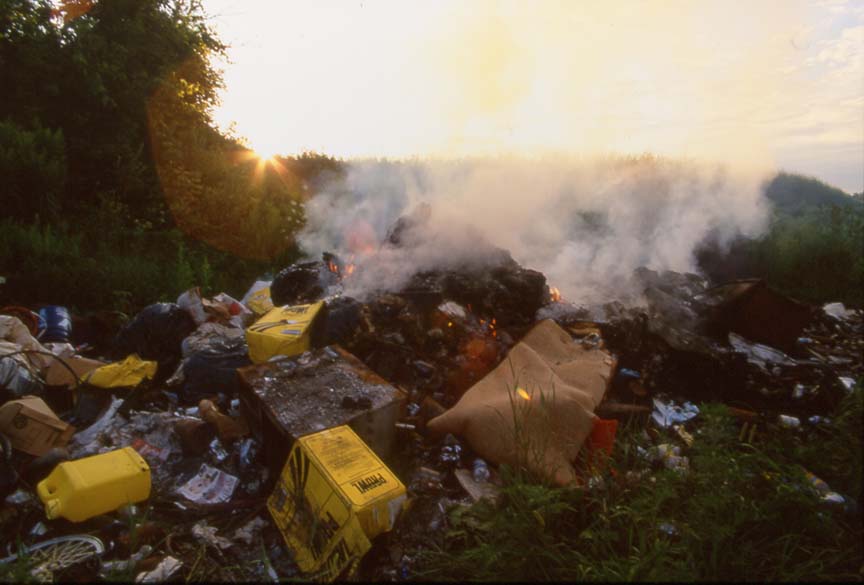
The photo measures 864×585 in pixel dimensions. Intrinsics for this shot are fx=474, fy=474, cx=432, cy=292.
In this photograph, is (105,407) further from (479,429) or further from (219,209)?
(219,209)

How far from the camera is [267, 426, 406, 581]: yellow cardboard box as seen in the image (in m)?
2.19

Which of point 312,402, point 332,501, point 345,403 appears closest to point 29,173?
point 312,402

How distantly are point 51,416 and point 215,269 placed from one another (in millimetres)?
4784

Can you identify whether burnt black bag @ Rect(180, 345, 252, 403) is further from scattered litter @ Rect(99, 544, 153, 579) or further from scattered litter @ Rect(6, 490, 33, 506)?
scattered litter @ Rect(99, 544, 153, 579)

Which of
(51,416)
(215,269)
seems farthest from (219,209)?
(51,416)

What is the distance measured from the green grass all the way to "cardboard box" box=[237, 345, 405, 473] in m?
0.88

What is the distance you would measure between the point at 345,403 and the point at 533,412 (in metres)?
1.26

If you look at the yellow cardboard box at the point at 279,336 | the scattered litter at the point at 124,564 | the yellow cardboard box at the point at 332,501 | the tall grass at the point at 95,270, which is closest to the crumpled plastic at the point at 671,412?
the yellow cardboard box at the point at 332,501

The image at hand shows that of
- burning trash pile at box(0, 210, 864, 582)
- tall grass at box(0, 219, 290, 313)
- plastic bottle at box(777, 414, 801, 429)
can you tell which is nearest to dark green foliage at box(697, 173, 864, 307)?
burning trash pile at box(0, 210, 864, 582)

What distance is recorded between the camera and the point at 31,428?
9.99 ft

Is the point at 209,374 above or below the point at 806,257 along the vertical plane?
below

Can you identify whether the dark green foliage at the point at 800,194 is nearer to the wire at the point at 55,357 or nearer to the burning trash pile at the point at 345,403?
the burning trash pile at the point at 345,403

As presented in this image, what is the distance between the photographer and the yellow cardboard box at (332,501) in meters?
2.19

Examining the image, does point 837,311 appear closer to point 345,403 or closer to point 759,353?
point 759,353
